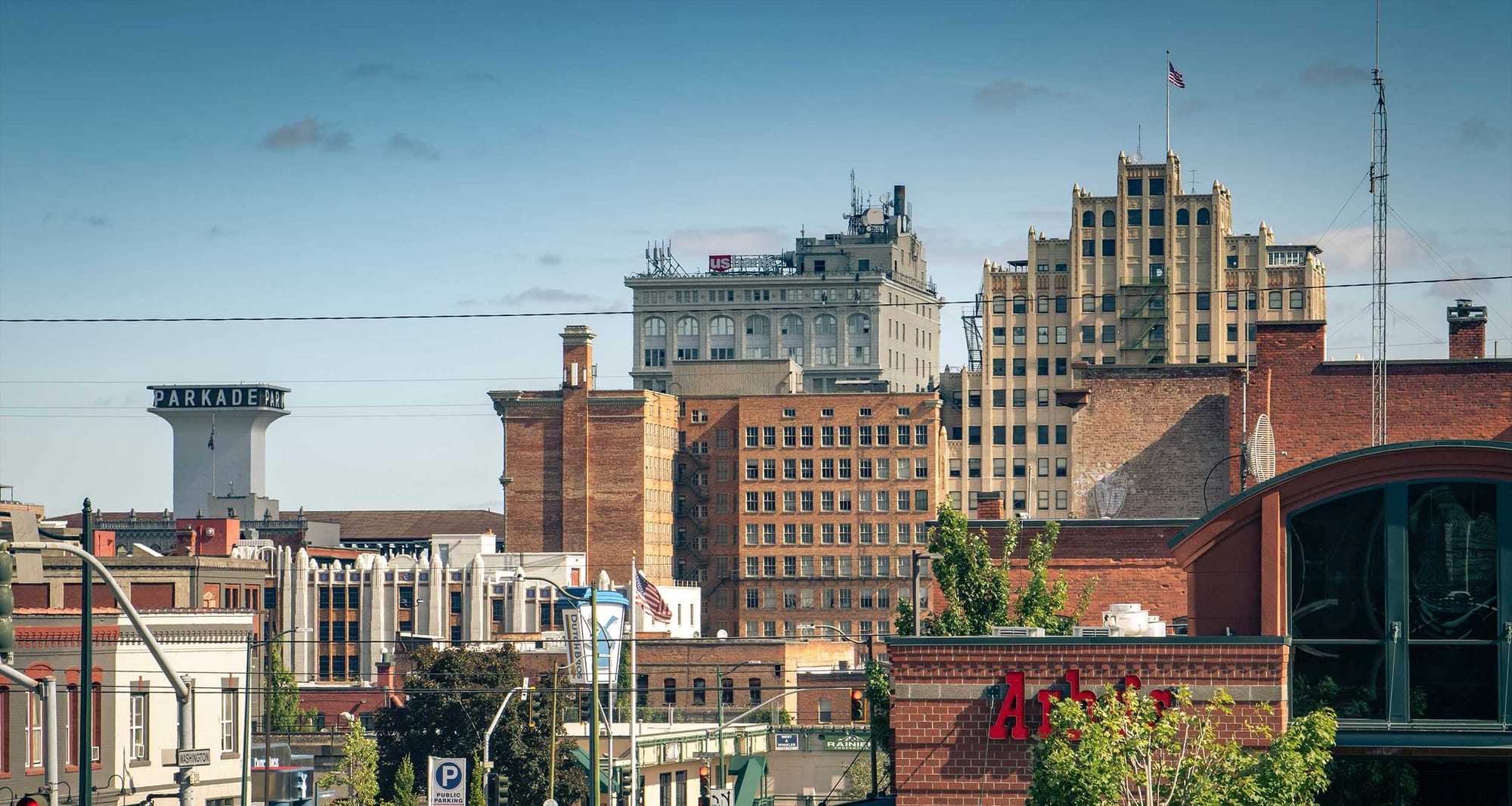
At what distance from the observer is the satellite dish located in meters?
51.0

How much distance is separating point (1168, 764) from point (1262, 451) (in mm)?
22729

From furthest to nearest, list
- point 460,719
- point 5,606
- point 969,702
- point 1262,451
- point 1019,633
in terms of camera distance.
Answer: point 460,719, point 1262,451, point 1019,633, point 969,702, point 5,606

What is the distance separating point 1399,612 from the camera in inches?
1284

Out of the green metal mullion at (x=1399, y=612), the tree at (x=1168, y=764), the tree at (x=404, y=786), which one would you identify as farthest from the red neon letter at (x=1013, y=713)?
the tree at (x=404, y=786)

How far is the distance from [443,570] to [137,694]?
112 m

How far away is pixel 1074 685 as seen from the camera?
32.4 meters

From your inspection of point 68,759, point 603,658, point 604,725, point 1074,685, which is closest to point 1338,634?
point 1074,685

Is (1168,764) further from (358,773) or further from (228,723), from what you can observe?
(358,773)

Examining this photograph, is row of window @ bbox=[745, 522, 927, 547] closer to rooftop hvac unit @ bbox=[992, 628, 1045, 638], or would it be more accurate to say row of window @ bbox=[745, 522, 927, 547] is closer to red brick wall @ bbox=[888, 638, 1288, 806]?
rooftop hvac unit @ bbox=[992, 628, 1045, 638]

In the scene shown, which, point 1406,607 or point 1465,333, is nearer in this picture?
point 1406,607

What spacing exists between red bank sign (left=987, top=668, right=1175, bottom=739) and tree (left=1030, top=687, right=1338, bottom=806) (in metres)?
1.39

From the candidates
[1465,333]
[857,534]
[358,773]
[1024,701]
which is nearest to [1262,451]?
[1465,333]

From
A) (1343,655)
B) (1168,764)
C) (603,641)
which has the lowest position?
(603,641)

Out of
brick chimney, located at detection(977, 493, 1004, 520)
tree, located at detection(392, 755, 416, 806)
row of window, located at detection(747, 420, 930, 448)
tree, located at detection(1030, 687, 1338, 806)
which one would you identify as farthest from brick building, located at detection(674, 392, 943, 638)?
tree, located at detection(1030, 687, 1338, 806)
